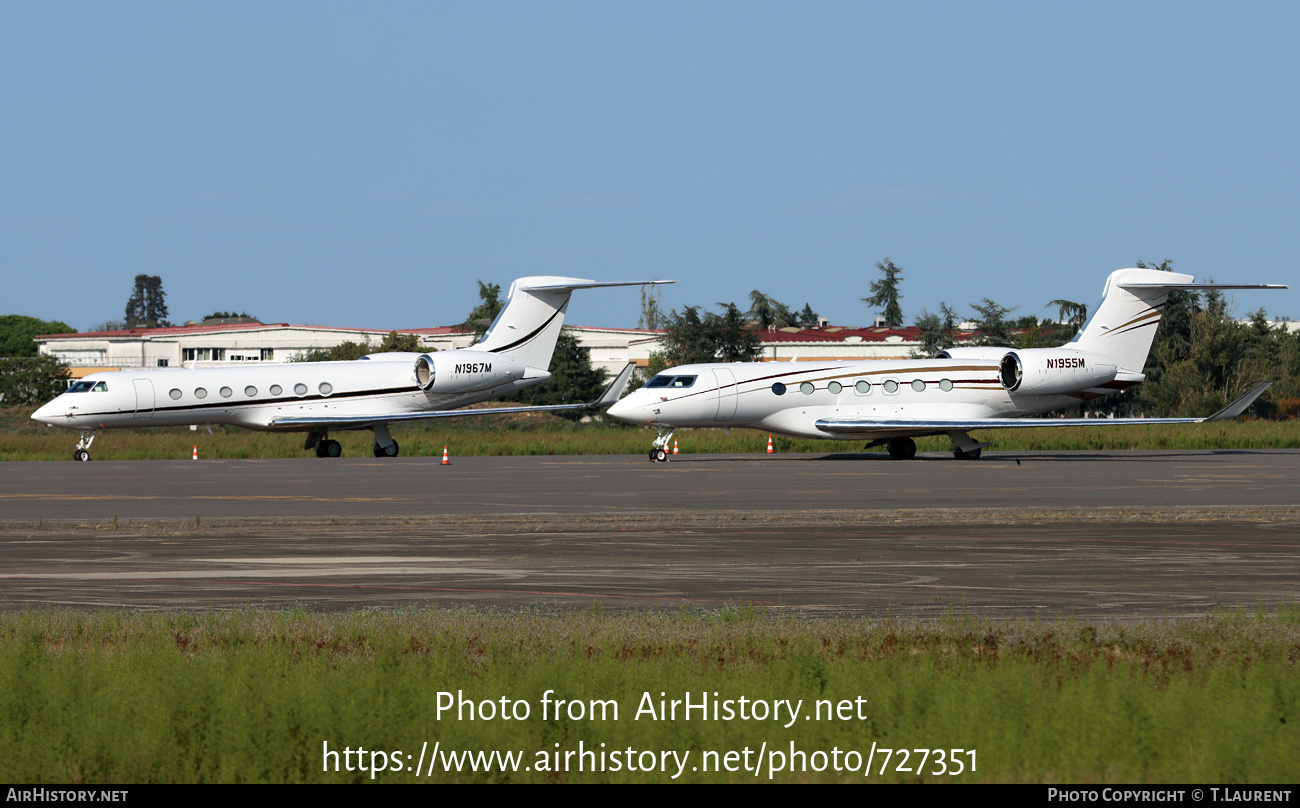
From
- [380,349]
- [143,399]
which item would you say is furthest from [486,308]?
[143,399]

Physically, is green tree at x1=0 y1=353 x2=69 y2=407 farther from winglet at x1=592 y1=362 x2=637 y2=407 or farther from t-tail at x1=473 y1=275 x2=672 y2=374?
winglet at x1=592 y1=362 x2=637 y2=407

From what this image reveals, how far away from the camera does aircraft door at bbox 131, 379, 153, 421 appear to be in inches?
1647

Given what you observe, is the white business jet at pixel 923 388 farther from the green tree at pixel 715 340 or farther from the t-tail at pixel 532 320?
the green tree at pixel 715 340

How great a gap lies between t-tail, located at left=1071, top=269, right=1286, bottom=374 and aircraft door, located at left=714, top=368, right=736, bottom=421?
11.3 m

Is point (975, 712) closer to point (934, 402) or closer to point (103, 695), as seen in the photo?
point (103, 695)

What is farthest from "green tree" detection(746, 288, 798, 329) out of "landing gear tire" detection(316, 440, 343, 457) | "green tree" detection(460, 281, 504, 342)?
"landing gear tire" detection(316, 440, 343, 457)

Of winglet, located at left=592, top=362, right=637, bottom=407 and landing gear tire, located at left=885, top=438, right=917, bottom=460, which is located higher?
winglet, located at left=592, top=362, right=637, bottom=407

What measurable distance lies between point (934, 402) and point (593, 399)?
162ft

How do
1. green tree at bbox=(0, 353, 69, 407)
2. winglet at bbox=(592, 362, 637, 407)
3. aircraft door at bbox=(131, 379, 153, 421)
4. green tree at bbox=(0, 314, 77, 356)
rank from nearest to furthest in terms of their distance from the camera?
aircraft door at bbox=(131, 379, 153, 421), winglet at bbox=(592, 362, 637, 407), green tree at bbox=(0, 353, 69, 407), green tree at bbox=(0, 314, 77, 356)

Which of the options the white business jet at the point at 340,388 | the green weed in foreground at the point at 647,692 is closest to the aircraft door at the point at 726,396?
the white business jet at the point at 340,388

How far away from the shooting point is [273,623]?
961 cm

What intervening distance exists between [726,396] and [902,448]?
6038 millimetres

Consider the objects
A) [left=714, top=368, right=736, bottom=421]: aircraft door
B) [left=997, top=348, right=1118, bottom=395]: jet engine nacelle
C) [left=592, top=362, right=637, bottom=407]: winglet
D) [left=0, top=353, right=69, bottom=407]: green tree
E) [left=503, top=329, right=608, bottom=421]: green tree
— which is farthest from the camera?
[left=0, top=353, right=69, bottom=407]: green tree

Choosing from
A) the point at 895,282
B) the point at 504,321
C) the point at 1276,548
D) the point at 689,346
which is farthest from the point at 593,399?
the point at 1276,548
